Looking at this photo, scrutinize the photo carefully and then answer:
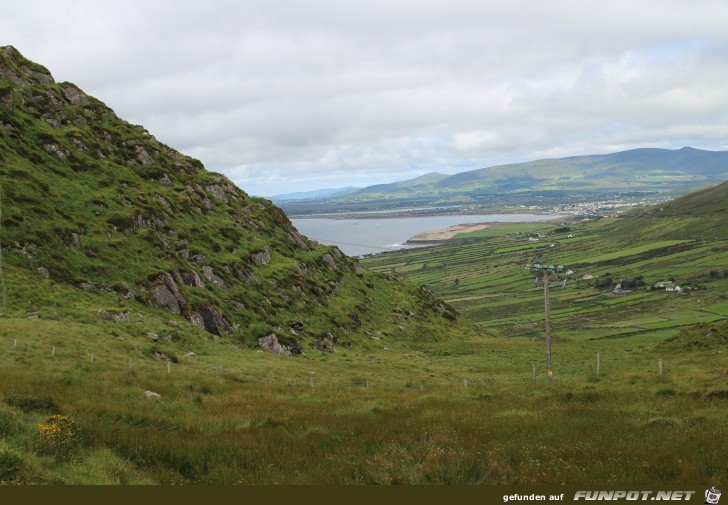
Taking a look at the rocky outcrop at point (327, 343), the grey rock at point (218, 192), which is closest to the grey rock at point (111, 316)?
the rocky outcrop at point (327, 343)

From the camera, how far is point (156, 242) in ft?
216

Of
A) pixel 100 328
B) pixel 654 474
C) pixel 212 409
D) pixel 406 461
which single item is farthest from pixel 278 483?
pixel 100 328

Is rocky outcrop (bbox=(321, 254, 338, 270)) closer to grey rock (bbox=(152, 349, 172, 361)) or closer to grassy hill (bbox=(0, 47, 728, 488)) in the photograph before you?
grassy hill (bbox=(0, 47, 728, 488))

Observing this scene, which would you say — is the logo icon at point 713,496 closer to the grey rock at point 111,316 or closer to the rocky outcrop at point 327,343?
the grey rock at point 111,316

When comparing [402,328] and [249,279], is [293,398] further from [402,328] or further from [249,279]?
[402,328]

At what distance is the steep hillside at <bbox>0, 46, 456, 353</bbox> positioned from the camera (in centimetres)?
5381

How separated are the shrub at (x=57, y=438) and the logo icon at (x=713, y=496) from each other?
1292 cm

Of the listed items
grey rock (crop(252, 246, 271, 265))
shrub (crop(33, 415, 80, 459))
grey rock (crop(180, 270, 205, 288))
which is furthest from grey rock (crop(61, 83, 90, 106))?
shrub (crop(33, 415, 80, 459))

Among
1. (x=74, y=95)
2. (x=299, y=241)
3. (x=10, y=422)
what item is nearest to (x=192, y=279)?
(x=299, y=241)

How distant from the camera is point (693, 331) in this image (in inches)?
2813

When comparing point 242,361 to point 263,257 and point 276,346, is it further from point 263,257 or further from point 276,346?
point 263,257

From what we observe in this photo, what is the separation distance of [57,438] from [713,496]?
542 inches

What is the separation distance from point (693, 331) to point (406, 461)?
75477mm

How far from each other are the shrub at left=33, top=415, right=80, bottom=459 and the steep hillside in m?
37.0
